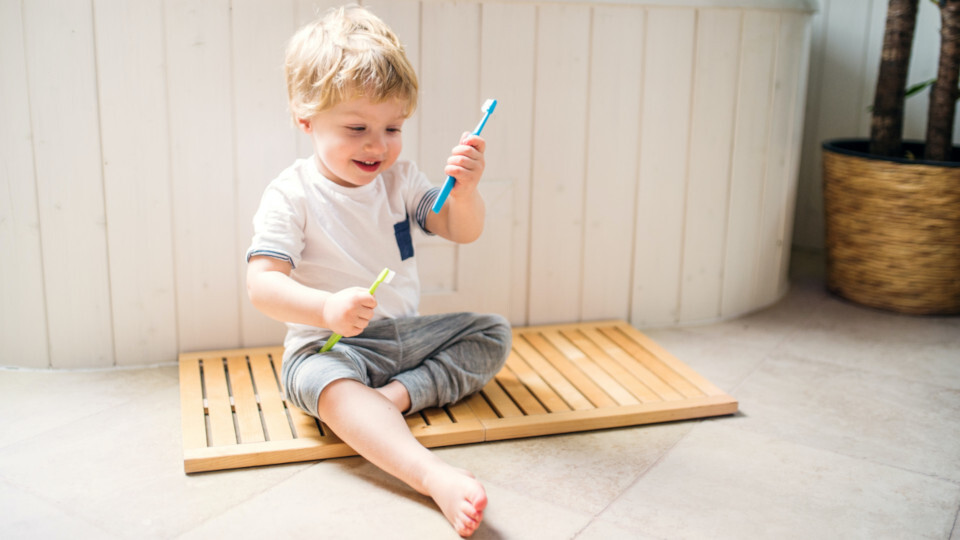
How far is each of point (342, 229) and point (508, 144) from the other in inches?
19.5

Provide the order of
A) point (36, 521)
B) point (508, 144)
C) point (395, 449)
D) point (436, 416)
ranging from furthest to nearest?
point (508, 144)
point (436, 416)
point (395, 449)
point (36, 521)

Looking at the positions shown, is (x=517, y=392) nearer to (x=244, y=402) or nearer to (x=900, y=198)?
(x=244, y=402)

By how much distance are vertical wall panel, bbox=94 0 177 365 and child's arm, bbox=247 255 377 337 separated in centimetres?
40

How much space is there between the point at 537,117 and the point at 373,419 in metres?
0.79

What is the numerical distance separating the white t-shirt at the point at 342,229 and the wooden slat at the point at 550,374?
0.30 meters

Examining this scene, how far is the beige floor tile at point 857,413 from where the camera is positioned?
1367mm

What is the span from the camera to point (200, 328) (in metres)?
1.67

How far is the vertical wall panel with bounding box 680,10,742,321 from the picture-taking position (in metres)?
1.84

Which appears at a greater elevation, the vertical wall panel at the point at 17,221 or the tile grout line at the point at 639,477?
the vertical wall panel at the point at 17,221

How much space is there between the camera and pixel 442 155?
1.71 m

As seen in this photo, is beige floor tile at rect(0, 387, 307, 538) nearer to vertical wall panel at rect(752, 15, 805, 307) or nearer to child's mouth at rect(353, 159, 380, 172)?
child's mouth at rect(353, 159, 380, 172)

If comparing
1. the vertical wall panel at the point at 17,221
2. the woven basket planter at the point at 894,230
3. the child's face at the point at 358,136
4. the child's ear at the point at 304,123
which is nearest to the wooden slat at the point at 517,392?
the child's face at the point at 358,136

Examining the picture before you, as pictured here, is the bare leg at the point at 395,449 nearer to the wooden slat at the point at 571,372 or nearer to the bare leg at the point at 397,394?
the bare leg at the point at 397,394

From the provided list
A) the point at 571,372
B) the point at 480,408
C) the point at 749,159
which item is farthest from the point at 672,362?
the point at 749,159
